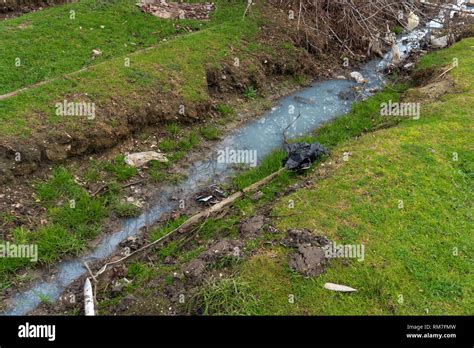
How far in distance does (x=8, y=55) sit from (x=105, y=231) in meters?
5.55

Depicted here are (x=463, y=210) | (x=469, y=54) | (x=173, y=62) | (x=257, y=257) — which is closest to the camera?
(x=257, y=257)

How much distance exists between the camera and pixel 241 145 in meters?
10.9

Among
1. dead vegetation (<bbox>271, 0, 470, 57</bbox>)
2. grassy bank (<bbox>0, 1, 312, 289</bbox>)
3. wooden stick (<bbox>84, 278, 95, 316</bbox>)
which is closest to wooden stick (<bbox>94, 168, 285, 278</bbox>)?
wooden stick (<bbox>84, 278, 95, 316</bbox>)

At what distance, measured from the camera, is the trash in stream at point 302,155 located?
373 inches

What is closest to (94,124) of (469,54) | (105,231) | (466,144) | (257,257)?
(105,231)

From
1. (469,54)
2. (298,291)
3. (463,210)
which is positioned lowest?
(298,291)

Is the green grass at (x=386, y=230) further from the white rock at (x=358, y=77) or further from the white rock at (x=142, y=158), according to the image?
the white rock at (x=358, y=77)

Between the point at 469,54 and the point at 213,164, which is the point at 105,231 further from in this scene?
the point at 469,54

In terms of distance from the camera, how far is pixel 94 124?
959 centimetres
